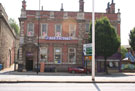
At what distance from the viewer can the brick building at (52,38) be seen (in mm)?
30125

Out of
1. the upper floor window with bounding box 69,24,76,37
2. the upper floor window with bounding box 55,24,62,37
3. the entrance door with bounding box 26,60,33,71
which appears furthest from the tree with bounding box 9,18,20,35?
the upper floor window with bounding box 69,24,76,37

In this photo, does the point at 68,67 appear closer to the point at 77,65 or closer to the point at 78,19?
the point at 77,65

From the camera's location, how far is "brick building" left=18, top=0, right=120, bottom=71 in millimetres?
30125

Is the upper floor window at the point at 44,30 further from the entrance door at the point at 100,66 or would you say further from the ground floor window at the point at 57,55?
the entrance door at the point at 100,66

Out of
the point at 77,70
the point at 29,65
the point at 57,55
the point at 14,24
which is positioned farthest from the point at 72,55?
the point at 14,24

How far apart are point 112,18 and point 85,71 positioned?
11747 millimetres

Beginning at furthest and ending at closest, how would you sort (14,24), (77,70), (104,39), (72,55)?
(14,24), (72,55), (77,70), (104,39)

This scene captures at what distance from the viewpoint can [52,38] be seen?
1198 inches

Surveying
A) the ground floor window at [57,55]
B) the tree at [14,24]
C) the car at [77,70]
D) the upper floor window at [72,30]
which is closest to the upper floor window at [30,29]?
the ground floor window at [57,55]

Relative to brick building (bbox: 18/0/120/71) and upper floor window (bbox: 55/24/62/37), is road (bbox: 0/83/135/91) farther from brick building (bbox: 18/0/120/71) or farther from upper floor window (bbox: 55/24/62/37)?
upper floor window (bbox: 55/24/62/37)

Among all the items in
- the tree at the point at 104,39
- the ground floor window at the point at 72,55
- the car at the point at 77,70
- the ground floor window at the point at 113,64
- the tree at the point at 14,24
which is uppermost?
the tree at the point at 14,24

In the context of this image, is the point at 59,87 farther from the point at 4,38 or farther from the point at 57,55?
the point at 4,38

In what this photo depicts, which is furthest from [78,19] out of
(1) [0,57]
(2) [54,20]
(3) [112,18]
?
(1) [0,57]

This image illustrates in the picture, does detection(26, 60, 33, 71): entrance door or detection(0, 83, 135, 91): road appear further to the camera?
detection(26, 60, 33, 71): entrance door
